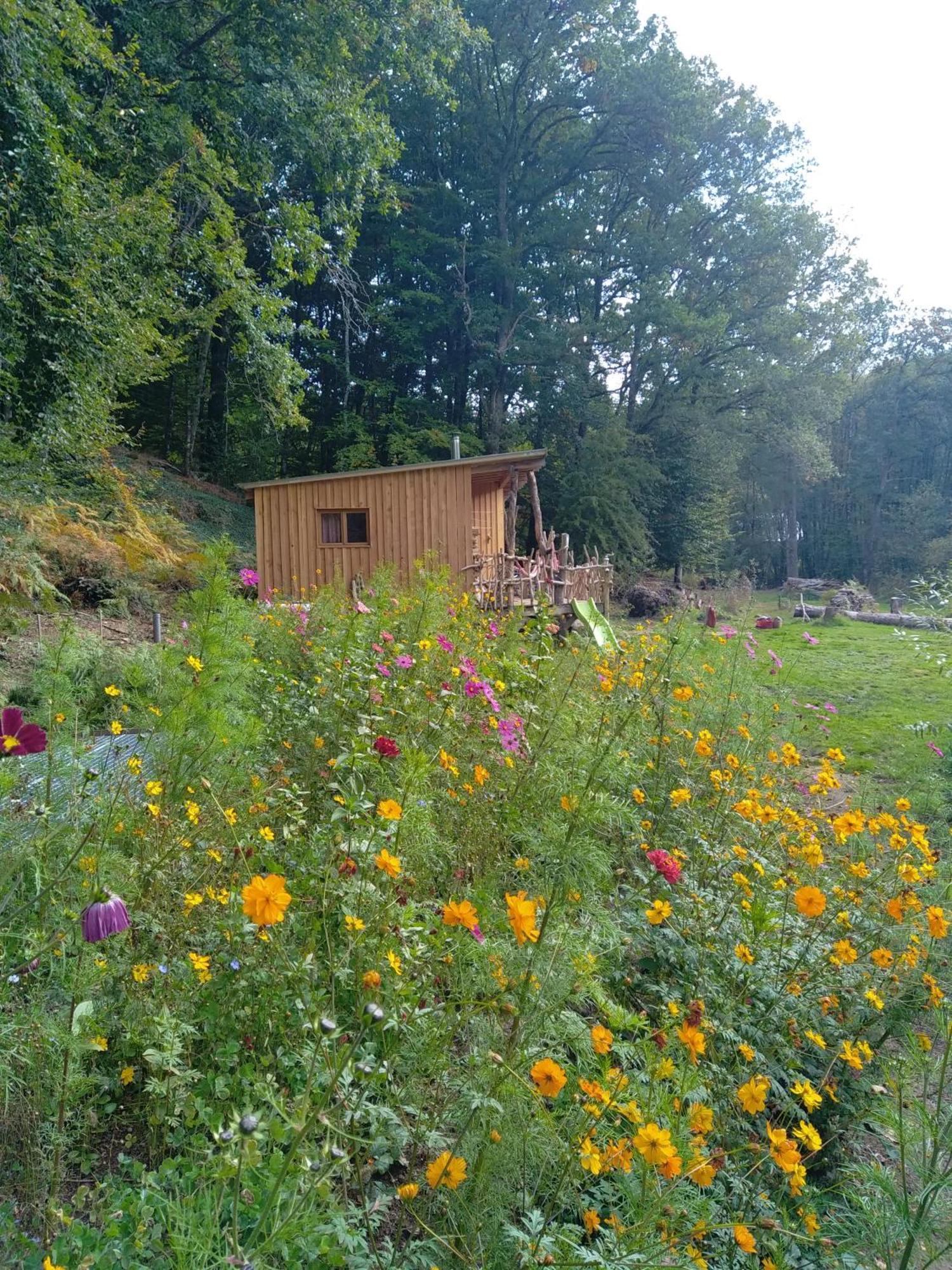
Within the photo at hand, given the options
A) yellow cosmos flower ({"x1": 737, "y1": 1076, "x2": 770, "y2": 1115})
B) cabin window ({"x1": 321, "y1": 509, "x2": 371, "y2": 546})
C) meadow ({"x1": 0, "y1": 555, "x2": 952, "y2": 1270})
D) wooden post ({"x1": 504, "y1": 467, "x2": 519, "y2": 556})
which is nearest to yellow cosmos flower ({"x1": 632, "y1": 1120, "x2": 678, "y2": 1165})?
meadow ({"x1": 0, "y1": 555, "x2": 952, "y2": 1270})

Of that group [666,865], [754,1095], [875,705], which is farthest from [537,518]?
[754,1095]

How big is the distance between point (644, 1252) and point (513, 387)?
87.6 feet

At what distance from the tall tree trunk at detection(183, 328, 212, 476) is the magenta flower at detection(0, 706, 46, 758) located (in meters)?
21.0

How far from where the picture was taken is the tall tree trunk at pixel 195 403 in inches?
813

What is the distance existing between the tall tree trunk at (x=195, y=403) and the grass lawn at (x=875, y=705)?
16.0 metres

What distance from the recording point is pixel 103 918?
1.11 meters

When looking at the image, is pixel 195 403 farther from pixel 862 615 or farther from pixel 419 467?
pixel 862 615

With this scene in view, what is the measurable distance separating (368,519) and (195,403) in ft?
34.7

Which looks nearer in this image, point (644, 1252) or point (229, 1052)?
point (644, 1252)

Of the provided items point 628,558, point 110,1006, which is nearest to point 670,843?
point 110,1006

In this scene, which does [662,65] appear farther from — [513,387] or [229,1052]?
[229,1052]

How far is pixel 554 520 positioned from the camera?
2328 cm

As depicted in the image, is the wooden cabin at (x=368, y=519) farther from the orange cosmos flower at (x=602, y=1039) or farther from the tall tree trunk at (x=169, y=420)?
the orange cosmos flower at (x=602, y=1039)

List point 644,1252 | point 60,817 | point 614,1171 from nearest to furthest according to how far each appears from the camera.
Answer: point 644,1252 < point 614,1171 < point 60,817
